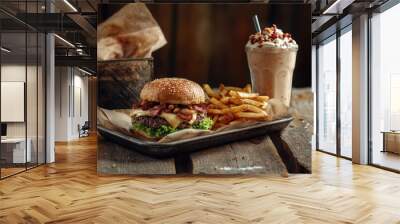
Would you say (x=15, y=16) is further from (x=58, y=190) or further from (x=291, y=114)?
(x=291, y=114)

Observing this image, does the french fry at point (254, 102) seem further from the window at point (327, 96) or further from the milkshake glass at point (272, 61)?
the window at point (327, 96)

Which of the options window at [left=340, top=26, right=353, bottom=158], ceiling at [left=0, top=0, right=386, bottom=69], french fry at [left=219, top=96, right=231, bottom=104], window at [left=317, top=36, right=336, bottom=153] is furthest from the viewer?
window at [left=317, top=36, right=336, bottom=153]

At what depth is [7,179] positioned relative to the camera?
19.7 feet

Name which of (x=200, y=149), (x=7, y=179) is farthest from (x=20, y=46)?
(x=200, y=149)

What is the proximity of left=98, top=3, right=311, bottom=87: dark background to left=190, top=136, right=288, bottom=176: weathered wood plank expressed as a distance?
1038 mm

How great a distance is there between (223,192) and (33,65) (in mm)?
4509

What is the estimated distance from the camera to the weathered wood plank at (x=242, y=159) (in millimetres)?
6129

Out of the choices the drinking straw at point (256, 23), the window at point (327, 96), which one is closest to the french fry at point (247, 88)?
the drinking straw at point (256, 23)

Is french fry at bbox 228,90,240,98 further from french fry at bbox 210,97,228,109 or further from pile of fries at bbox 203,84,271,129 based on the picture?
french fry at bbox 210,97,228,109

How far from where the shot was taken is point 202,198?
461 centimetres

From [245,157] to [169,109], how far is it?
1.45 metres

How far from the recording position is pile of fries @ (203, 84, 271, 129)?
6.00 metres

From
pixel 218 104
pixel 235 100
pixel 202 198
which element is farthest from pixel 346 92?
pixel 202 198

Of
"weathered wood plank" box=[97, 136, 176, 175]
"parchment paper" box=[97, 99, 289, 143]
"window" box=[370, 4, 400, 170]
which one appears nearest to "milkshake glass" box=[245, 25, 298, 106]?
"parchment paper" box=[97, 99, 289, 143]
